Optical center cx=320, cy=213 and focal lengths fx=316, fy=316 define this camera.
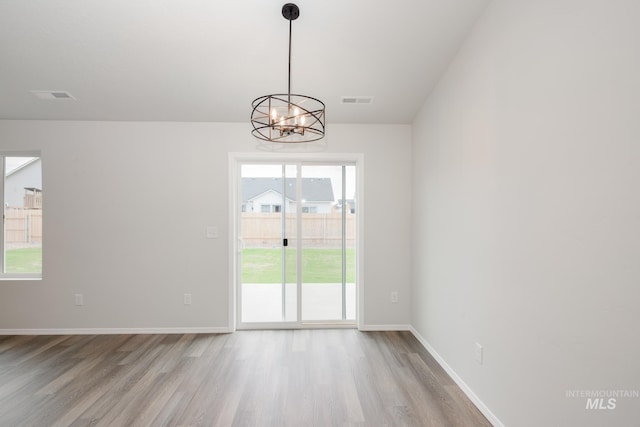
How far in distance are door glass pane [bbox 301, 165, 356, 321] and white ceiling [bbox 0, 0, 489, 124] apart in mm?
852

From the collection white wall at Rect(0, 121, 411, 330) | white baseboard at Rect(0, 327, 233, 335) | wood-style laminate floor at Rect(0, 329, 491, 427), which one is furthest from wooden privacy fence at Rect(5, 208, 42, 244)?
wood-style laminate floor at Rect(0, 329, 491, 427)

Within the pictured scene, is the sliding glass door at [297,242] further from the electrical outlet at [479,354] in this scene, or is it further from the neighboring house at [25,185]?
the neighboring house at [25,185]

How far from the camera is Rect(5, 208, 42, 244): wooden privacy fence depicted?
3852mm

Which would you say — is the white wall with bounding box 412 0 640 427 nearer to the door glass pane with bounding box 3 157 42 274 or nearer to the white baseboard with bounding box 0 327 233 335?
the white baseboard with bounding box 0 327 233 335

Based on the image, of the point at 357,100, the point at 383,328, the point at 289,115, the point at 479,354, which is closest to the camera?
the point at 289,115

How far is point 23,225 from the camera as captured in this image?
3.87 metres

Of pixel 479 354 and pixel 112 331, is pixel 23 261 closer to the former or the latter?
pixel 112 331

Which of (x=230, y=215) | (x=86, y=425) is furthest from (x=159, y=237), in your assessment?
(x=86, y=425)

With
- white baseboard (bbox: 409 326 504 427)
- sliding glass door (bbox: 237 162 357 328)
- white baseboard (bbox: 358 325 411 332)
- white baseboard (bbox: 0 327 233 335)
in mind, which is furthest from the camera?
sliding glass door (bbox: 237 162 357 328)

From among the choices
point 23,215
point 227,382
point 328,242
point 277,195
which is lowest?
point 227,382

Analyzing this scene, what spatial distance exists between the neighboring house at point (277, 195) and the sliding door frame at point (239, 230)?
0.14 m

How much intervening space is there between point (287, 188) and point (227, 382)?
2197 mm

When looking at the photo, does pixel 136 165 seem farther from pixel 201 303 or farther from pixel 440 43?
pixel 440 43

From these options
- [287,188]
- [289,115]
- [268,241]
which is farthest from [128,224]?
[289,115]
